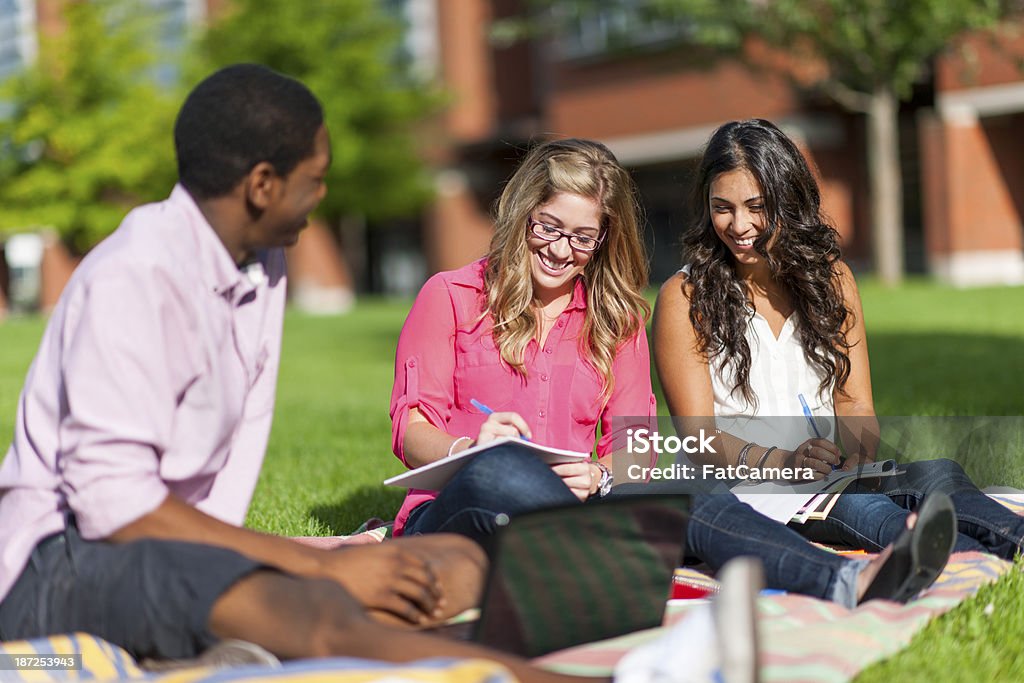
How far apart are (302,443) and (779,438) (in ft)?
14.7

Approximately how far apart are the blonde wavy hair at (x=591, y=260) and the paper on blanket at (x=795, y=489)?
0.53 m

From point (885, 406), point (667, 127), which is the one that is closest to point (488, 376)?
point (885, 406)

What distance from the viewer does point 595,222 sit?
141 inches

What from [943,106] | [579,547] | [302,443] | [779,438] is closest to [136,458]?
[579,547]

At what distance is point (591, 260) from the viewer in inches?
147

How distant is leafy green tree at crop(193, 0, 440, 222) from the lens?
2734 centimetres

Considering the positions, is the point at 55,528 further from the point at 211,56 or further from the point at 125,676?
the point at 211,56

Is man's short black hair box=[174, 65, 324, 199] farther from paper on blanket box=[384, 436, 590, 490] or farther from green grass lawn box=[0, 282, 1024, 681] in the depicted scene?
green grass lawn box=[0, 282, 1024, 681]

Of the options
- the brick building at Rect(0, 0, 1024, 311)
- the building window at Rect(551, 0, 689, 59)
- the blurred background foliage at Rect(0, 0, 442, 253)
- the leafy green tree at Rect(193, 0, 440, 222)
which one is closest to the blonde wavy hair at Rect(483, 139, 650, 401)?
the brick building at Rect(0, 0, 1024, 311)

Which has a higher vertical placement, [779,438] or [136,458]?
[136,458]

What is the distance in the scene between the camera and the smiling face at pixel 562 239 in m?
3.57

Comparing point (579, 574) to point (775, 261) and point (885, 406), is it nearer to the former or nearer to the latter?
point (775, 261)

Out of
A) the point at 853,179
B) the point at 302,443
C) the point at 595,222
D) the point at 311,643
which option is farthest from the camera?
the point at 853,179

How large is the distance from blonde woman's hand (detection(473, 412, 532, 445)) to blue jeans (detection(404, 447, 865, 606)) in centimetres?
17
